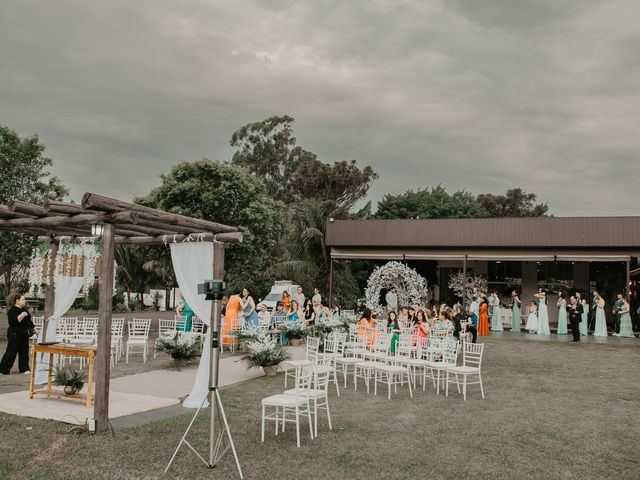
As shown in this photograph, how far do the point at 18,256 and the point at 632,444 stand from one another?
52.4ft

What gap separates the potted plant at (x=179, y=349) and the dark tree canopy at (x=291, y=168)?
30191 millimetres

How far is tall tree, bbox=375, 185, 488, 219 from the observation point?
127 feet

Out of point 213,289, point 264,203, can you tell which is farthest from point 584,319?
point 213,289

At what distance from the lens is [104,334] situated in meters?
6.84

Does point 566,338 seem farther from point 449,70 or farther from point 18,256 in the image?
point 18,256

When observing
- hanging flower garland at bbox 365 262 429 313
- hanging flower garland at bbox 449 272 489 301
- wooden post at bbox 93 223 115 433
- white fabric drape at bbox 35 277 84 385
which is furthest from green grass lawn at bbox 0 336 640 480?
hanging flower garland at bbox 449 272 489 301

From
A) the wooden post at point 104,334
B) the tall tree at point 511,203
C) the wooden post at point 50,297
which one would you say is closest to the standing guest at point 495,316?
the wooden post at point 50,297

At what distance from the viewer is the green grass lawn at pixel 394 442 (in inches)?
215

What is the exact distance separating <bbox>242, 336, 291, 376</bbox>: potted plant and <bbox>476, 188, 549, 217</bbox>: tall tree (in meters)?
40.4

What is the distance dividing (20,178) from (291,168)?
29610mm

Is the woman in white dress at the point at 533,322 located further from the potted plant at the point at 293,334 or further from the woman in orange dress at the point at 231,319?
the woman in orange dress at the point at 231,319

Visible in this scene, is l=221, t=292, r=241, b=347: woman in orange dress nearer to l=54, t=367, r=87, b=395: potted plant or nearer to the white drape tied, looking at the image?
the white drape tied

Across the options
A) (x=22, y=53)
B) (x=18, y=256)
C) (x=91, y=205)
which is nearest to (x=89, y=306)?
(x=18, y=256)

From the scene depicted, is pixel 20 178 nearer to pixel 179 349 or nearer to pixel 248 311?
pixel 248 311
